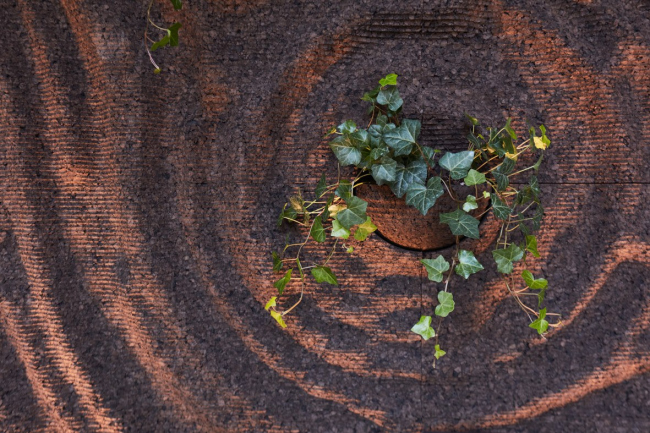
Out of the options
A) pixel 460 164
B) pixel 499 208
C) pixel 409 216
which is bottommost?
pixel 409 216

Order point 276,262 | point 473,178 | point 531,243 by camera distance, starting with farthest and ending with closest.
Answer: point 276,262
point 531,243
point 473,178

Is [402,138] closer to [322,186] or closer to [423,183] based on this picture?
[423,183]

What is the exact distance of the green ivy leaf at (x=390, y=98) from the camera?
1.32 meters

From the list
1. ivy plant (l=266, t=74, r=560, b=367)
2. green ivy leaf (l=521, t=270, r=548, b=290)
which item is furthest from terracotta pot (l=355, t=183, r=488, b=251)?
green ivy leaf (l=521, t=270, r=548, b=290)

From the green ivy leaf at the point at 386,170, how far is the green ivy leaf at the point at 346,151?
7cm

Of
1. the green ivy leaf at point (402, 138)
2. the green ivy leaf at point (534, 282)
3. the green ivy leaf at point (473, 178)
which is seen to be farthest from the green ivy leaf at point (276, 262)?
the green ivy leaf at point (534, 282)

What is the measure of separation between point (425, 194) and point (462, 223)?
13 centimetres

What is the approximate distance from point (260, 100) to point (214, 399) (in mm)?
999

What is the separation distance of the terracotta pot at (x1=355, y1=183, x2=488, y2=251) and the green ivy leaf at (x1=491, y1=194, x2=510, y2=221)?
144 mm

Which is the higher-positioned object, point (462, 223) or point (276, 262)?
point (462, 223)

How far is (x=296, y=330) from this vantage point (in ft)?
4.87

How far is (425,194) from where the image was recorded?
4.04 ft

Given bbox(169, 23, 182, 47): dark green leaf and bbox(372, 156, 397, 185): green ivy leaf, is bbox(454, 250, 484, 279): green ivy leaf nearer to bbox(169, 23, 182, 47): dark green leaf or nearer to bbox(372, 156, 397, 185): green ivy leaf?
bbox(372, 156, 397, 185): green ivy leaf

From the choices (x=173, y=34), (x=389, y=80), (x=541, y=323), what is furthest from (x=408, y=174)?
(x=173, y=34)
